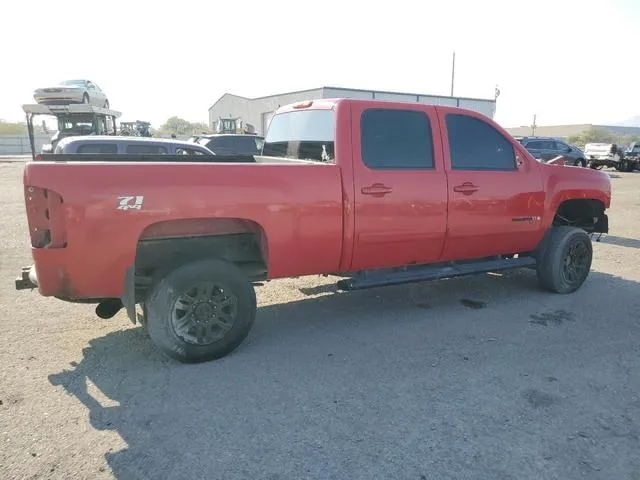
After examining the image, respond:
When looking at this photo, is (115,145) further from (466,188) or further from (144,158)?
(466,188)

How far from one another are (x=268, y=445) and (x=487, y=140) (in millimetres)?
3950

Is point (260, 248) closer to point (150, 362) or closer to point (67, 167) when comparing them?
point (150, 362)

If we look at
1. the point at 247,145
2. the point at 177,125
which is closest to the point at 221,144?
the point at 247,145

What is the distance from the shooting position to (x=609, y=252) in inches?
342

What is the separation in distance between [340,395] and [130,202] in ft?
6.64

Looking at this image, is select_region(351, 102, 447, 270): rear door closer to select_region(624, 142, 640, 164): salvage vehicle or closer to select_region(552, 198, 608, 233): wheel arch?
select_region(552, 198, 608, 233): wheel arch

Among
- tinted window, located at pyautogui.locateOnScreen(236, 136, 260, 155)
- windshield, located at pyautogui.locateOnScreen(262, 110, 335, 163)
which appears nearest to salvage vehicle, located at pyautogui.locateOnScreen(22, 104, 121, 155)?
tinted window, located at pyautogui.locateOnScreen(236, 136, 260, 155)

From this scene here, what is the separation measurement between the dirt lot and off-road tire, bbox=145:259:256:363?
0.12 m

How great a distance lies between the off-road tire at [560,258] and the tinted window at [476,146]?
44.2 inches

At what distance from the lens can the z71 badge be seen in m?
3.71

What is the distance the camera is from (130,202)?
3730 millimetres

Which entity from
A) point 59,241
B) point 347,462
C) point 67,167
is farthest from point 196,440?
point 67,167

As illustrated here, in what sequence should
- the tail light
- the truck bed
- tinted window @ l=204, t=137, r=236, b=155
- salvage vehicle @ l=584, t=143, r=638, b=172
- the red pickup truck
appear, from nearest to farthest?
1. the tail light
2. the red pickup truck
3. the truck bed
4. tinted window @ l=204, t=137, r=236, b=155
5. salvage vehicle @ l=584, t=143, r=638, b=172

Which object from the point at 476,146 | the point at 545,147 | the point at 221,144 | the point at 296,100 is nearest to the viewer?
the point at 476,146
